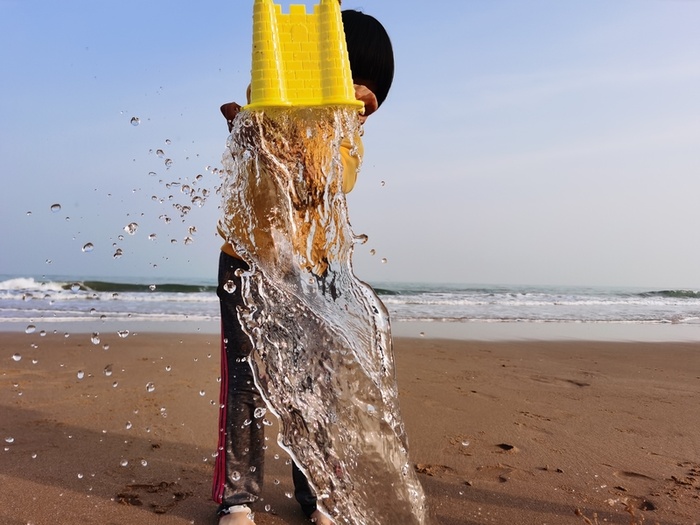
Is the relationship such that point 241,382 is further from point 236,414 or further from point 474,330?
point 474,330

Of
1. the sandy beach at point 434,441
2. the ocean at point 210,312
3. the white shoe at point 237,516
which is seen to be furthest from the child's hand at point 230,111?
the ocean at point 210,312

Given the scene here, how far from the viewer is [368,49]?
2.00 metres

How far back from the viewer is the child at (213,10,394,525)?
1990mm

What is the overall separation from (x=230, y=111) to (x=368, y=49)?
0.56 m

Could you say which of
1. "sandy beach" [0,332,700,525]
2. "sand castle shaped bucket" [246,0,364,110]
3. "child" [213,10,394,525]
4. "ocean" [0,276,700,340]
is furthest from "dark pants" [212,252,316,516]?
"ocean" [0,276,700,340]

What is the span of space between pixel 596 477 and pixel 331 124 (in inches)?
77.2

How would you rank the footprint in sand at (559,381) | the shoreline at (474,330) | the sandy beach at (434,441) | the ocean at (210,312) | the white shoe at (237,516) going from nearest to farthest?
the white shoe at (237,516), the sandy beach at (434,441), the footprint in sand at (559,381), the shoreline at (474,330), the ocean at (210,312)

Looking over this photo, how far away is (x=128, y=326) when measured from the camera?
7543mm

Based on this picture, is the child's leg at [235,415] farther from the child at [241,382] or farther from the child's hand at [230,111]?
the child's hand at [230,111]

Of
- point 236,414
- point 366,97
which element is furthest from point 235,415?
point 366,97

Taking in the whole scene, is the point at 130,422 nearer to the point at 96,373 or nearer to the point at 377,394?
the point at 96,373

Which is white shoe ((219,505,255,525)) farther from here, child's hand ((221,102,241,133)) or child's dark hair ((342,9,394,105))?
child's dark hair ((342,9,394,105))

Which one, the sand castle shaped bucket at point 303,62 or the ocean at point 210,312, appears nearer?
the sand castle shaped bucket at point 303,62

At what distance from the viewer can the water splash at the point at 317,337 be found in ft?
5.85
